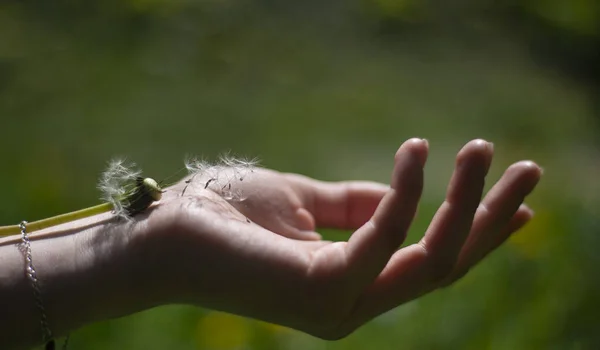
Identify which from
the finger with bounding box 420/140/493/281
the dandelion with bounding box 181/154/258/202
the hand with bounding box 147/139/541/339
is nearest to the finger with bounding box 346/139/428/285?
the hand with bounding box 147/139/541/339

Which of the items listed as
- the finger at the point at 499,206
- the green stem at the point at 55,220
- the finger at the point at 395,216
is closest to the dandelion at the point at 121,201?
the green stem at the point at 55,220

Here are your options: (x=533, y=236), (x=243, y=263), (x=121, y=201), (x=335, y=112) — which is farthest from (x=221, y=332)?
(x=335, y=112)

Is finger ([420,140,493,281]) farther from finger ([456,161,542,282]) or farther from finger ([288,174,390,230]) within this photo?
finger ([288,174,390,230])

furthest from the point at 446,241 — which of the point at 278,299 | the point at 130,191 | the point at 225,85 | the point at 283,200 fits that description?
the point at 225,85

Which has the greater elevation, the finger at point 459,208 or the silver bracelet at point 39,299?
the silver bracelet at point 39,299

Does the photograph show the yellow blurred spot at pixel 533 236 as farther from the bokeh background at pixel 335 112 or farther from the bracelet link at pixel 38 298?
the bracelet link at pixel 38 298

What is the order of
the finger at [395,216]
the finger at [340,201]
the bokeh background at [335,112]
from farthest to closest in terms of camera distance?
the bokeh background at [335,112] → the finger at [340,201] → the finger at [395,216]

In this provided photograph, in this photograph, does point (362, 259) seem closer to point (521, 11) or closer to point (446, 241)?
point (446, 241)
